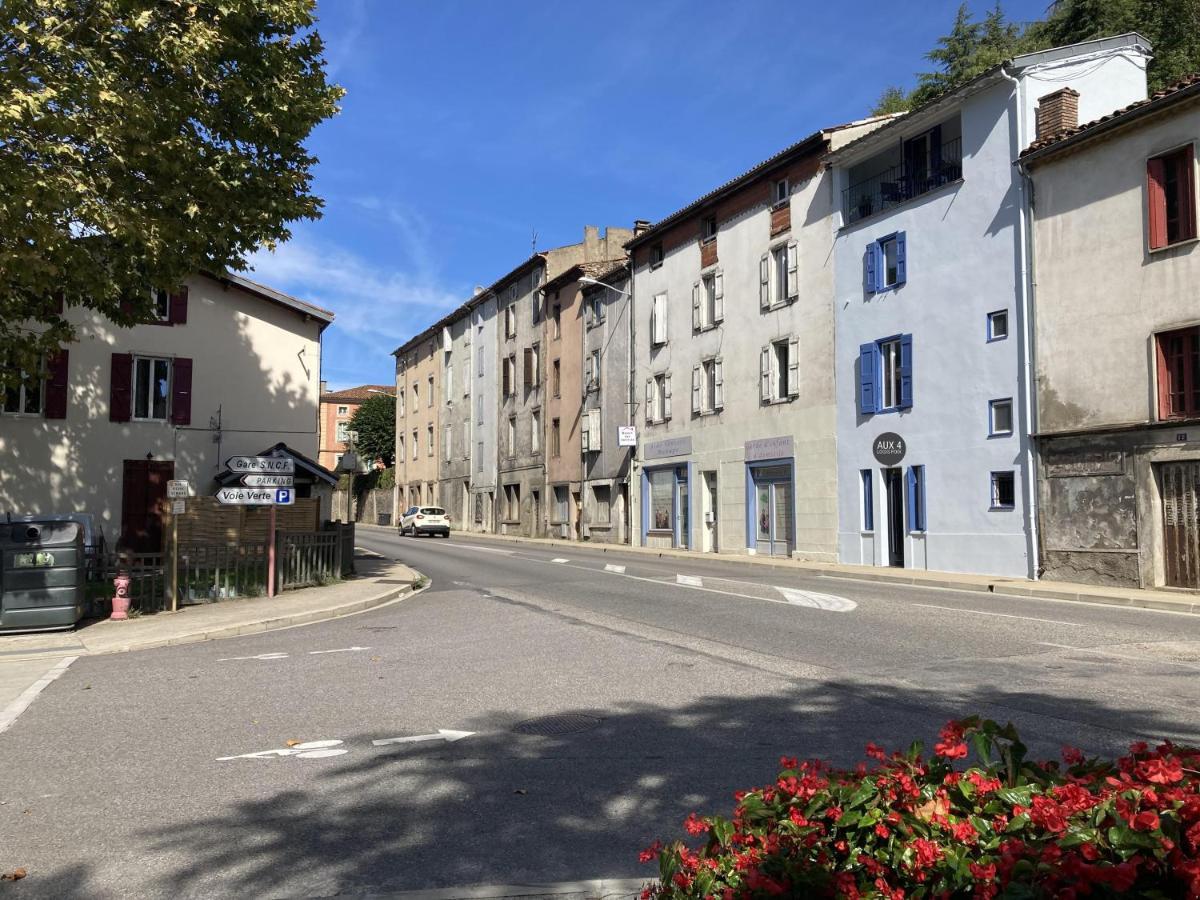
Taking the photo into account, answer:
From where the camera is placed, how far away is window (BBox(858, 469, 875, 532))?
25891 millimetres

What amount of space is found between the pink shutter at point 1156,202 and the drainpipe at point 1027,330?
2.78m

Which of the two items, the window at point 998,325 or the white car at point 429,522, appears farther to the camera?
the white car at point 429,522

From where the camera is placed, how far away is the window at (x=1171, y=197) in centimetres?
1788

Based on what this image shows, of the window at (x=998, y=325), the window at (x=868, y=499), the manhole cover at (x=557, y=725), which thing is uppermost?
the window at (x=998, y=325)

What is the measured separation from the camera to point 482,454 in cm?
5369

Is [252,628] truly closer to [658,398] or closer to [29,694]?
[29,694]

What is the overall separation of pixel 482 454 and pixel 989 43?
31.2 metres

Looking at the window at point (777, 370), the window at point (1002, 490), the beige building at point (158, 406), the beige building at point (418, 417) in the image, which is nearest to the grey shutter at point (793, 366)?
the window at point (777, 370)

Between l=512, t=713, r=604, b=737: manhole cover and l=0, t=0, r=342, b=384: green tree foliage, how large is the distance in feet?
28.2

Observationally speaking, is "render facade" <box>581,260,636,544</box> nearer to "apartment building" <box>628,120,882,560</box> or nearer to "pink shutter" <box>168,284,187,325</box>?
"apartment building" <box>628,120,882,560</box>

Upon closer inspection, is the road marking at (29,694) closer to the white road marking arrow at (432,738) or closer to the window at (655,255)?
the white road marking arrow at (432,738)

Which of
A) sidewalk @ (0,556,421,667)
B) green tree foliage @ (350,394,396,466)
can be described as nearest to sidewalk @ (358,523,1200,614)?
sidewalk @ (0,556,421,667)

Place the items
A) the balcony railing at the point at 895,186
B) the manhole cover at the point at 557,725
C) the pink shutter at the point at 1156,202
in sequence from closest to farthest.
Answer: the manhole cover at the point at 557,725
the pink shutter at the point at 1156,202
the balcony railing at the point at 895,186

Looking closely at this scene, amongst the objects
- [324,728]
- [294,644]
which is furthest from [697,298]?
[324,728]
